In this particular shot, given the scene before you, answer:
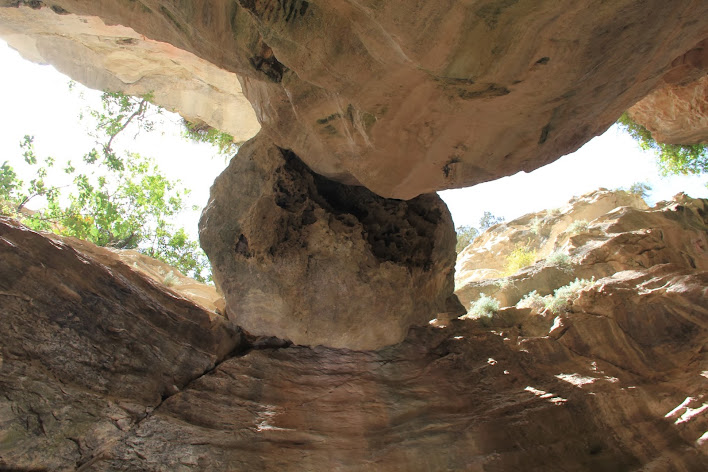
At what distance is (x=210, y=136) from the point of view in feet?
45.9

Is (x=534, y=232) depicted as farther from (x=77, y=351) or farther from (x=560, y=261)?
(x=77, y=351)

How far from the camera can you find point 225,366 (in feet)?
18.9

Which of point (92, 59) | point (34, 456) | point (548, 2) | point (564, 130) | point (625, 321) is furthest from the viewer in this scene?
point (92, 59)

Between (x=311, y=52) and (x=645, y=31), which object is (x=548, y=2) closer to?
(x=645, y=31)

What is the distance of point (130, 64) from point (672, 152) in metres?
14.6

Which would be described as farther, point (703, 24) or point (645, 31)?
point (703, 24)

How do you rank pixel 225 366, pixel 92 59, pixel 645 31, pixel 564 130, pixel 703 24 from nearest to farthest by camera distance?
pixel 645 31, pixel 703 24, pixel 564 130, pixel 225 366, pixel 92 59

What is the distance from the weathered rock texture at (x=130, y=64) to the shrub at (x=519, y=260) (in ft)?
28.4

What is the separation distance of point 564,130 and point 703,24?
1.32m

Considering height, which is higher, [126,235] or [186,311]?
[126,235]

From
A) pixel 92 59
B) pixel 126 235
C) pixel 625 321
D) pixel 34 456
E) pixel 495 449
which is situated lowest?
pixel 495 449

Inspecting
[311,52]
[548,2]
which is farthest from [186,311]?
[548,2]

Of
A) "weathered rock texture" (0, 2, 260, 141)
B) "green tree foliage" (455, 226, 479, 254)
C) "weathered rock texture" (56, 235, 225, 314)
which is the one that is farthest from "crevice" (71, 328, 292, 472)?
"green tree foliage" (455, 226, 479, 254)

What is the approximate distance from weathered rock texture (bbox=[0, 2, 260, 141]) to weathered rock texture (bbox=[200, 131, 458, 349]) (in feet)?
21.6
